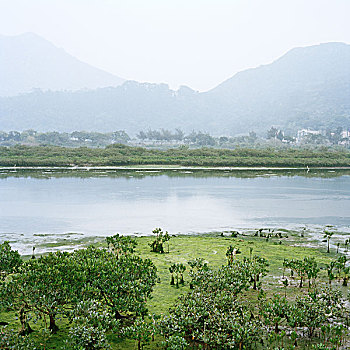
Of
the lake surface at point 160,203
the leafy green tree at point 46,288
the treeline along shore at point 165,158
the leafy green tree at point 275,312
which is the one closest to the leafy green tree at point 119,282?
the leafy green tree at point 46,288

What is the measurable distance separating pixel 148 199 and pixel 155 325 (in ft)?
78.7

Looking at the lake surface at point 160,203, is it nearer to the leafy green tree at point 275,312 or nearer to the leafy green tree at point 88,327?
the leafy green tree at point 88,327

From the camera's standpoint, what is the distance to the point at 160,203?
31188 mm

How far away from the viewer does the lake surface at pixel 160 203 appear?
2333 centimetres

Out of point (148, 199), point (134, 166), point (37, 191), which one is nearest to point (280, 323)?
point (148, 199)

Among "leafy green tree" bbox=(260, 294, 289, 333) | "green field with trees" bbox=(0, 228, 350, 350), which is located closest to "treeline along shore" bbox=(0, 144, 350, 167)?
"green field with trees" bbox=(0, 228, 350, 350)

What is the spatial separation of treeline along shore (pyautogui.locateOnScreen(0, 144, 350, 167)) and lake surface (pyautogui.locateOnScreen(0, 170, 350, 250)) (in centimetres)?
1032

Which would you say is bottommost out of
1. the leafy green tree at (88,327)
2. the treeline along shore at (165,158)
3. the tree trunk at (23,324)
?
the tree trunk at (23,324)

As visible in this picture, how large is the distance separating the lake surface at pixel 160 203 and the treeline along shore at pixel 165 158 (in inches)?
406

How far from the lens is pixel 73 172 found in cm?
5166

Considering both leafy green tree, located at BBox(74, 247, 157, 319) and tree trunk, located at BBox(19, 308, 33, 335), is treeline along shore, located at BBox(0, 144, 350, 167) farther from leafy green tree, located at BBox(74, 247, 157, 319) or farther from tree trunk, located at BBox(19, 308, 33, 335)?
tree trunk, located at BBox(19, 308, 33, 335)

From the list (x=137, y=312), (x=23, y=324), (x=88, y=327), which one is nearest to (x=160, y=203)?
(x=137, y=312)

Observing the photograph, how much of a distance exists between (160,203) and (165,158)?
35012 millimetres

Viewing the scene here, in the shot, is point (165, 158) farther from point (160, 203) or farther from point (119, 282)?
point (119, 282)
